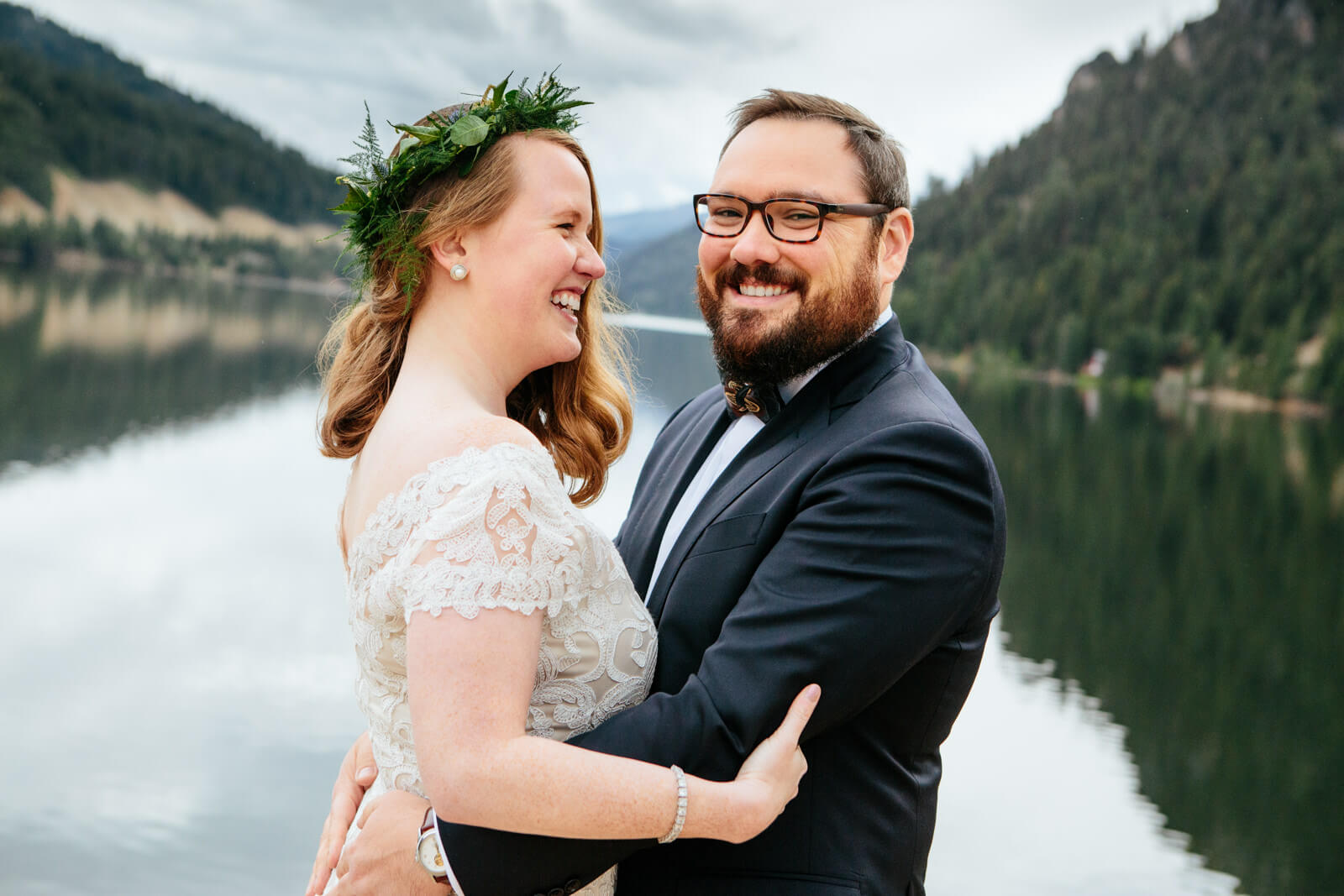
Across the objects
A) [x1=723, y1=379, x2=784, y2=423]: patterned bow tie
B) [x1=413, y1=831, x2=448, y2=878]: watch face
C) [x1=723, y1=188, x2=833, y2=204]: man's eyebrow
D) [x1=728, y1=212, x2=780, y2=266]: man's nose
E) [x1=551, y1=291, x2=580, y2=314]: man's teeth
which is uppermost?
[x1=723, y1=188, x2=833, y2=204]: man's eyebrow

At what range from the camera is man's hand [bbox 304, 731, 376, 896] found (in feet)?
9.20

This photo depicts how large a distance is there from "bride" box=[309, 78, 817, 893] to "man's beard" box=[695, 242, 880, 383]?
411 mm

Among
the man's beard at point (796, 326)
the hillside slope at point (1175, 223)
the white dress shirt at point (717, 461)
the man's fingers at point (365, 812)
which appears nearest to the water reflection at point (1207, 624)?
the white dress shirt at point (717, 461)

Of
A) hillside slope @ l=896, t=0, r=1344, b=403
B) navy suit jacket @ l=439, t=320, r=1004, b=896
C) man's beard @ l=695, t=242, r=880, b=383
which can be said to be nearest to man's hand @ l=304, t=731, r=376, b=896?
navy suit jacket @ l=439, t=320, r=1004, b=896

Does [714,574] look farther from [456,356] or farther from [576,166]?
[576,166]

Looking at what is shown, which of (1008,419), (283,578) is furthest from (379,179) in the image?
(1008,419)

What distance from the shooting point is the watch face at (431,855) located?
228 cm

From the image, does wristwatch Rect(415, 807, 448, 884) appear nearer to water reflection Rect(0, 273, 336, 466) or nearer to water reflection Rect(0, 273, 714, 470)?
water reflection Rect(0, 273, 714, 470)

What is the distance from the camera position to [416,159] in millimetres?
2686

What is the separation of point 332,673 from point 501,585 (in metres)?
12.8

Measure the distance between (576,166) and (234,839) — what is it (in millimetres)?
9273

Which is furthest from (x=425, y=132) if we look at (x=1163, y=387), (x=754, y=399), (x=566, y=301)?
(x=1163, y=387)

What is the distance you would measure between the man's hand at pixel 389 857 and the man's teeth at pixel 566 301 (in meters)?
1.16

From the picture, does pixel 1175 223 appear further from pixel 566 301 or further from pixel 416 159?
pixel 416 159
